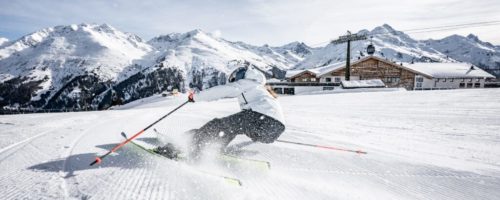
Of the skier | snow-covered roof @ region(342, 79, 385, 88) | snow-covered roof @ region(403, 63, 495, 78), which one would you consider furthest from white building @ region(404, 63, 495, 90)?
the skier

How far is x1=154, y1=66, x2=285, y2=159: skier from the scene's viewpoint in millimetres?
3842

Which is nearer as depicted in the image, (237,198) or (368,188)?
(237,198)

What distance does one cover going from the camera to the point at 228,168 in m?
3.37

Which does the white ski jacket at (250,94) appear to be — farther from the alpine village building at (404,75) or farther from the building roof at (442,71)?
the building roof at (442,71)

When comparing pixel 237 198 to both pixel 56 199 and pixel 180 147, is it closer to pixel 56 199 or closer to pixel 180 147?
pixel 56 199

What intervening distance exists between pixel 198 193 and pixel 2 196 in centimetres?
162

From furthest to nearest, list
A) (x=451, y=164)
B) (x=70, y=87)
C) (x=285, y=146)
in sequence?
(x=70, y=87) → (x=285, y=146) → (x=451, y=164)

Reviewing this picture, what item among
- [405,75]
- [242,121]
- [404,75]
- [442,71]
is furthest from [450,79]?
[242,121]

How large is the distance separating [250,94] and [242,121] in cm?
40

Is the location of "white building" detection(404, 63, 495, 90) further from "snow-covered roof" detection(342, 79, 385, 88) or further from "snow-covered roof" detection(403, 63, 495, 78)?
"snow-covered roof" detection(342, 79, 385, 88)

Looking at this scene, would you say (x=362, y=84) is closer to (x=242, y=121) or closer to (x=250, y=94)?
(x=250, y=94)

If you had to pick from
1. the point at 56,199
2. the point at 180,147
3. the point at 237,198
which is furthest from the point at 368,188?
the point at 56,199

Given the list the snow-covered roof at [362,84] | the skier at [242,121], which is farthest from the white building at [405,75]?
the skier at [242,121]

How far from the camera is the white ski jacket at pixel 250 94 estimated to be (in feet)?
12.8
